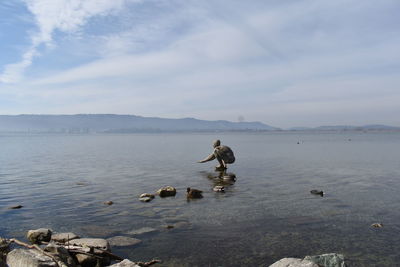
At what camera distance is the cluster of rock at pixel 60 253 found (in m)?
9.83

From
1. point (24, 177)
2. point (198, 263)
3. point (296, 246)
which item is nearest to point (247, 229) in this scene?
point (296, 246)

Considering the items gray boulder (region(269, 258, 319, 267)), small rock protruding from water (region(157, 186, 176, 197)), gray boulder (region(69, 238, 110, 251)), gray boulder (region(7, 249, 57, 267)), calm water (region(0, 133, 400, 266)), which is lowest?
calm water (region(0, 133, 400, 266))

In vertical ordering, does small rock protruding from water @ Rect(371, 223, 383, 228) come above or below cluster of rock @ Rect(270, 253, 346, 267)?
below

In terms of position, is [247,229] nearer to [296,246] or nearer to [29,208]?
[296,246]

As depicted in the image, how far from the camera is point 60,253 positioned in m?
10.9

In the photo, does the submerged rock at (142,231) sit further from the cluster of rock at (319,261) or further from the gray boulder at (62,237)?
the cluster of rock at (319,261)

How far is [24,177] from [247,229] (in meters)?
29.3

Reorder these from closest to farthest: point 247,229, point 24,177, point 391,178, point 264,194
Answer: point 247,229 < point 264,194 < point 391,178 < point 24,177

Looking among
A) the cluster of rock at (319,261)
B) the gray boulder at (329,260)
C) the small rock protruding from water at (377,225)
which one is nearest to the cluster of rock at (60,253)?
the cluster of rock at (319,261)

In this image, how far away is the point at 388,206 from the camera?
2062cm

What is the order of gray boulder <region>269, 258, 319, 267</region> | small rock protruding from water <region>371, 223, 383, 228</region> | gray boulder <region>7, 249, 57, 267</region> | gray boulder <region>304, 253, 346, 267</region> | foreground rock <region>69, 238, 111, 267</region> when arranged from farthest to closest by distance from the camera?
1. small rock protruding from water <region>371, 223, 383, 228</region>
2. foreground rock <region>69, 238, 111, 267</region>
3. gray boulder <region>304, 253, 346, 267</region>
4. gray boulder <region>269, 258, 319, 267</region>
5. gray boulder <region>7, 249, 57, 267</region>

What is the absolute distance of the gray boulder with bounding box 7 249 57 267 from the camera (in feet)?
31.2

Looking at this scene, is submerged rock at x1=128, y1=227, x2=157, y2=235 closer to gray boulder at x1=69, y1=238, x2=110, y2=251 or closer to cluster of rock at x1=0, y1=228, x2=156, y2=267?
cluster of rock at x1=0, y1=228, x2=156, y2=267

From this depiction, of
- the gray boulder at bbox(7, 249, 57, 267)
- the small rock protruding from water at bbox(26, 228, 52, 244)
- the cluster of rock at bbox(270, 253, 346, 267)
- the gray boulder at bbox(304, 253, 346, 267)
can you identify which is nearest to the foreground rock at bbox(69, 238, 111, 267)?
the gray boulder at bbox(7, 249, 57, 267)
